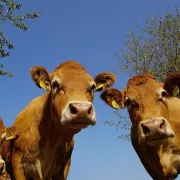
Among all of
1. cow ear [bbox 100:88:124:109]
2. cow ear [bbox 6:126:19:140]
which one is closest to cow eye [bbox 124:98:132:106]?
cow ear [bbox 100:88:124:109]

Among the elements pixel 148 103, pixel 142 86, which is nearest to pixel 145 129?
A: pixel 148 103

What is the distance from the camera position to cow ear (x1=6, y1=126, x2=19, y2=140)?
9742 mm

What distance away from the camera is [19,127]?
10102 mm

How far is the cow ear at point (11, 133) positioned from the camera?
9.74 meters

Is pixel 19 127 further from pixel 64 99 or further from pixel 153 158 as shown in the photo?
pixel 153 158

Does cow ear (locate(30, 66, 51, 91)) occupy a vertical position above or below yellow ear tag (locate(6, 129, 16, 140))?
above

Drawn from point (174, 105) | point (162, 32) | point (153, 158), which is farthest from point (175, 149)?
point (162, 32)

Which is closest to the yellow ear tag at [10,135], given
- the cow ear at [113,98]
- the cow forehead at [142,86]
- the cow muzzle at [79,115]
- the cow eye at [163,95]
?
the cow muzzle at [79,115]

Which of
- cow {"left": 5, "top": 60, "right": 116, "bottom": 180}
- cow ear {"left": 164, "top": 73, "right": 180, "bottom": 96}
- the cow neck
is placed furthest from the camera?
cow ear {"left": 164, "top": 73, "right": 180, "bottom": 96}

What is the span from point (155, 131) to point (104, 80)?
8.42 ft

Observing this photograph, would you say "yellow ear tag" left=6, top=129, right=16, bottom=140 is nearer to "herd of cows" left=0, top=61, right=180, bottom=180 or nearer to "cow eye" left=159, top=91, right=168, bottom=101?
"herd of cows" left=0, top=61, right=180, bottom=180

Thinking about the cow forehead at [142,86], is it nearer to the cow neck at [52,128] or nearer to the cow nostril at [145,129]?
the cow nostril at [145,129]

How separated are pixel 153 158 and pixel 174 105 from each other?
1780mm

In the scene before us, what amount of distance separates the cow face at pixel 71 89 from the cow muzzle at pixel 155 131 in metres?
1.17
